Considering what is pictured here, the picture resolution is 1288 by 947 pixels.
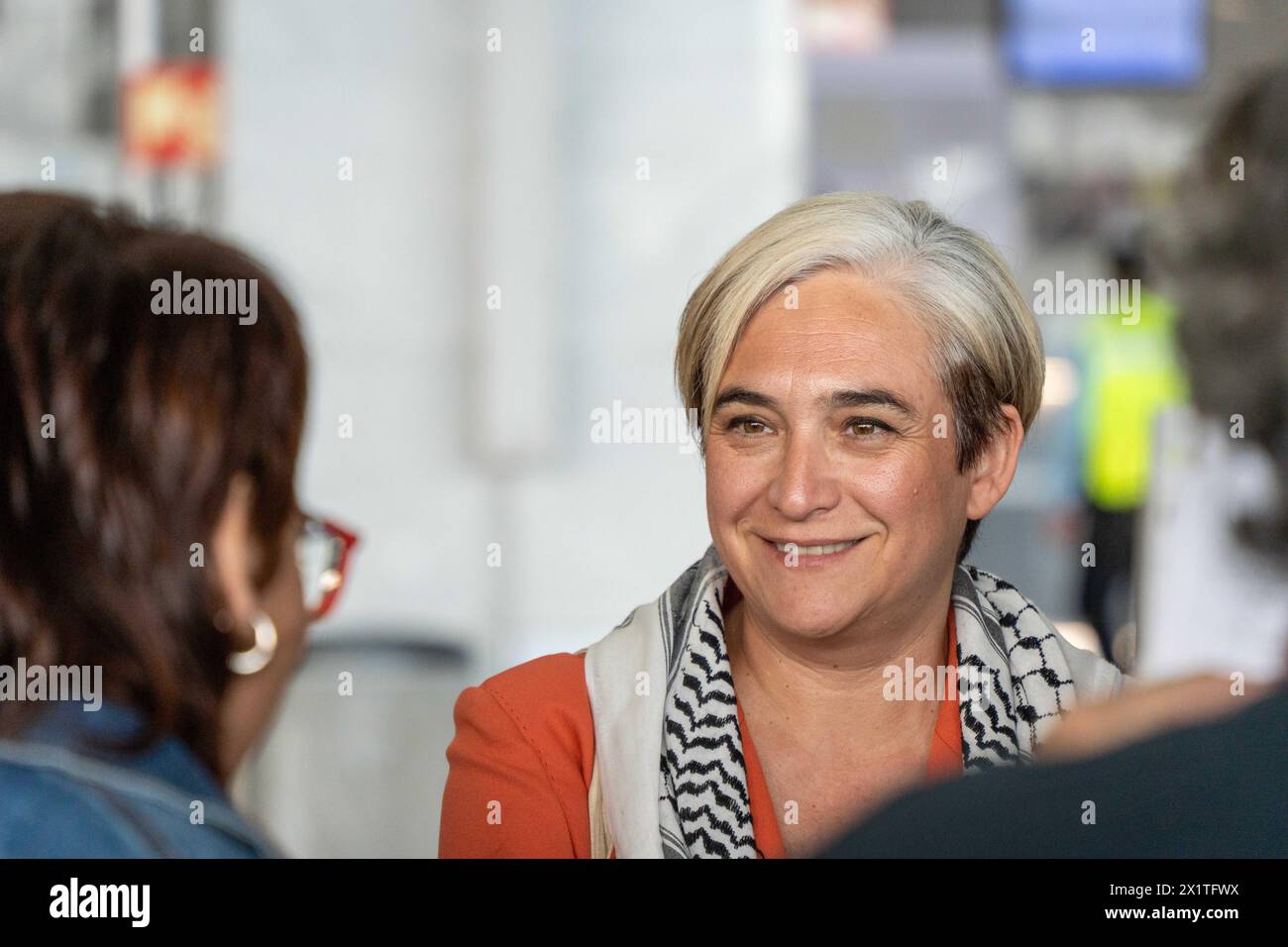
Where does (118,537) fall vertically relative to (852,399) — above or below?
below

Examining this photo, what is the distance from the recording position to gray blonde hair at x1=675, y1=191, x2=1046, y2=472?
1.40 m

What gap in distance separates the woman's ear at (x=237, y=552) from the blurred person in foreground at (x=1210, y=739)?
54cm

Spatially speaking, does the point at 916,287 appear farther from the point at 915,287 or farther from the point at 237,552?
the point at 237,552

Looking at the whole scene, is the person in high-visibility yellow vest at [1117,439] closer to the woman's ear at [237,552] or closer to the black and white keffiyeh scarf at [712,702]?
the black and white keffiyeh scarf at [712,702]

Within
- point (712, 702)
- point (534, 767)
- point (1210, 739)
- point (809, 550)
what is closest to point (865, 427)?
point (809, 550)

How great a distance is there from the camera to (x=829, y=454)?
1.38 m

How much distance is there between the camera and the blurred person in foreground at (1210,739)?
0.69 m

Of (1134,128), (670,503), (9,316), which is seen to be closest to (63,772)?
(9,316)

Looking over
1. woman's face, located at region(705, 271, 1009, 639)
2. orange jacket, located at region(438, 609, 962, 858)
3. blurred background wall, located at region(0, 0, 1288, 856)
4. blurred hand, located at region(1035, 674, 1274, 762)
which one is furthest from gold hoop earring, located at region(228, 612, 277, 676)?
blurred background wall, located at region(0, 0, 1288, 856)

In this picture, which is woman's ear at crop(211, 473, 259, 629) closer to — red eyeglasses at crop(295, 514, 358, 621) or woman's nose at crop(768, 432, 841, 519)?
red eyeglasses at crop(295, 514, 358, 621)

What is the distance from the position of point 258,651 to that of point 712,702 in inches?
19.3

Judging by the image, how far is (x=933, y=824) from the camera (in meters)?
0.69

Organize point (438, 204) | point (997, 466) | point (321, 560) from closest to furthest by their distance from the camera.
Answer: point (321, 560), point (997, 466), point (438, 204)

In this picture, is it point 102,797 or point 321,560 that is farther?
point 321,560
